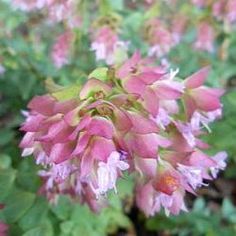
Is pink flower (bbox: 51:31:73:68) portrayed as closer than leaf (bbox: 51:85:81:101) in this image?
No

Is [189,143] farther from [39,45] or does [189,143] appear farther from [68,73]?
[39,45]

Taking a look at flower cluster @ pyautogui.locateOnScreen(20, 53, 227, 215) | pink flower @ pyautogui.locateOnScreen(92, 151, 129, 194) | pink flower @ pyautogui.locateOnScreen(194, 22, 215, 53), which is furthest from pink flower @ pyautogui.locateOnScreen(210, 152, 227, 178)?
pink flower @ pyautogui.locateOnScreen(194, 22, 215, 53)

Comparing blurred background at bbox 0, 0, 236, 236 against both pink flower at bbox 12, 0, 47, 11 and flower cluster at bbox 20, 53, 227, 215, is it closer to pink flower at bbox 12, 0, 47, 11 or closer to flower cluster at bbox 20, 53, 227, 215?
pink flower at bbox 12, 0, 47, 11

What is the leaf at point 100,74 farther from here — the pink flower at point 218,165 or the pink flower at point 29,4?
the pink flower at point 29,4

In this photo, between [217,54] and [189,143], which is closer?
[189,143]

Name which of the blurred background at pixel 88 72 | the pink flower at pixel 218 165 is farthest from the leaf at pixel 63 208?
the pink flower at pixel 218 165

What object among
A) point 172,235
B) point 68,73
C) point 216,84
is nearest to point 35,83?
point 68,73
